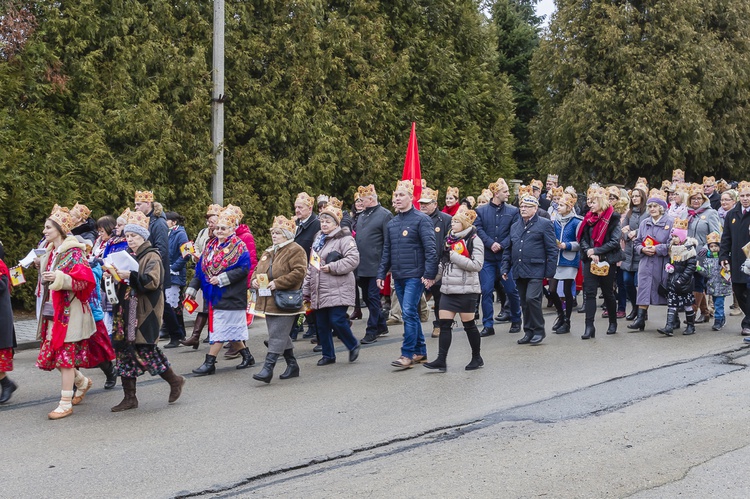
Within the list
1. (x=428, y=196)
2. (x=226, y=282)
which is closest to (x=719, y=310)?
(x=428, y=196)

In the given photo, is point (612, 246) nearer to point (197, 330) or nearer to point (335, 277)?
point (335, 277)

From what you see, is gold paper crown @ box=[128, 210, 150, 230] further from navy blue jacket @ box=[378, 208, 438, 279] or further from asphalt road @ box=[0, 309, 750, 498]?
navy blue jacket @ box=[378, 208, 438, 279]

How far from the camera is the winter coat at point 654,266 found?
43.2 ft

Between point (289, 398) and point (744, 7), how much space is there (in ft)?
102

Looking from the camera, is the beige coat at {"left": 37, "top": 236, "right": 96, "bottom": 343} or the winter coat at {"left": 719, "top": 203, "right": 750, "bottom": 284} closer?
the beige coat at {"left": 37, "top": 236, "right": 96, "bottom": 343}

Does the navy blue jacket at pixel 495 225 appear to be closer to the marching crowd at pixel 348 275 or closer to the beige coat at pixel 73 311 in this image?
the marching crowd at pixel 348 275

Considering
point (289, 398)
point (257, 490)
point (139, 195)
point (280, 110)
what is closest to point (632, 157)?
point (280, 110)

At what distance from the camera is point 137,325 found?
8.55m

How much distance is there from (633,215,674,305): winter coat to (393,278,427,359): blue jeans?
13.2ft

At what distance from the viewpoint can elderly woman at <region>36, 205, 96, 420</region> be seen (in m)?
8.46

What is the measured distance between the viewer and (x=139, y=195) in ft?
42.5

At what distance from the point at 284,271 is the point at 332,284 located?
0.79 meters

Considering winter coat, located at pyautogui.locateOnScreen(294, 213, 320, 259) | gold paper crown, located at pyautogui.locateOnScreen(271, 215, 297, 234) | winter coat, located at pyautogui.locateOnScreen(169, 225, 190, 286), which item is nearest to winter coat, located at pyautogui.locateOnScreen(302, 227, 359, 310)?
gold paper crown, located at pyautogui.locateOnScreen(271, 215, 297, 234)

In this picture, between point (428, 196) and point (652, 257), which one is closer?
point (428, 196)
